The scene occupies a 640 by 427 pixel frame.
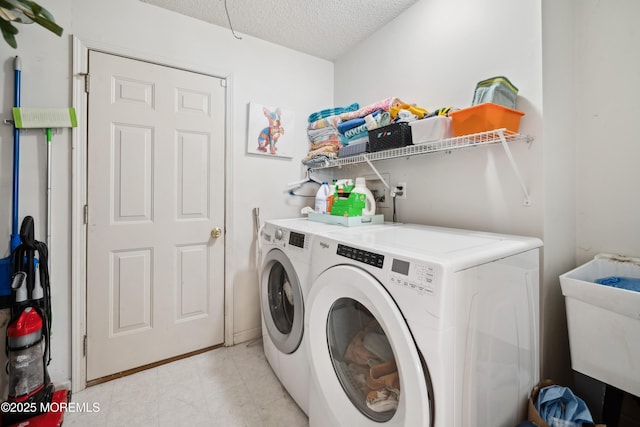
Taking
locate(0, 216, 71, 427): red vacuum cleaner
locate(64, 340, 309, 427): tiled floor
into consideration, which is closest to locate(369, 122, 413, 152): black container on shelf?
locate(64, 340, 309, 427): tiled floor

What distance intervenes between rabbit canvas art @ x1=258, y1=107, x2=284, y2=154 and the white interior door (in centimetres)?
31

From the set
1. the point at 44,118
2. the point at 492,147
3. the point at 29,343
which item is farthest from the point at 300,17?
the point at 29,343

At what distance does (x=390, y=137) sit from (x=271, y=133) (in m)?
1.07

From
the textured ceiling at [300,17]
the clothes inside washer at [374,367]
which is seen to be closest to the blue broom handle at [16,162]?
the textured ceiling at [300,17]

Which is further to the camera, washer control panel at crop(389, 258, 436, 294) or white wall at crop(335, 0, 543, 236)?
white wall at crop(335, 0, 543, 236)

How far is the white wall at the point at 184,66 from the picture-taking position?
1.51 meters

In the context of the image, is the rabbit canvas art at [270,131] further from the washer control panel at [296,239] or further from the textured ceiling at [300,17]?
the washer control panel at [296,239]

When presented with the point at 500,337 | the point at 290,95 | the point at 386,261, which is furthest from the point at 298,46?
the point at 500,337

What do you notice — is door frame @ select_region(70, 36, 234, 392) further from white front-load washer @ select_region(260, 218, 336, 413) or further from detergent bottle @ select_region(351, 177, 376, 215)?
detergent bottle @ select_region(351, 177, 376, 215)

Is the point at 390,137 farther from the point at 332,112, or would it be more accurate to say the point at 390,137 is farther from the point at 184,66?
the point at 184,66

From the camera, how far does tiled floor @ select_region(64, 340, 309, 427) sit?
1.42 meters

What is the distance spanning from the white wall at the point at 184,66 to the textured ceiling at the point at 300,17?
0.10 metres

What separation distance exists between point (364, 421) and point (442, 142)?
128cm

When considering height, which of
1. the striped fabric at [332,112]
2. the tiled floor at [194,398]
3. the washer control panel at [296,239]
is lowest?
the tiled floor at [194,398]
